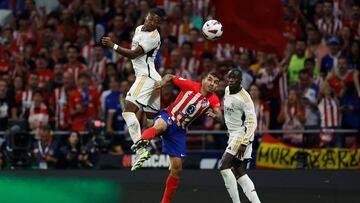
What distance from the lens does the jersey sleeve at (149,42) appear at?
1672 centimetres

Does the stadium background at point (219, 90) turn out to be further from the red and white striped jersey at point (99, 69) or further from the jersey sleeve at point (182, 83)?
the jersey sleeve at point (182, 83)

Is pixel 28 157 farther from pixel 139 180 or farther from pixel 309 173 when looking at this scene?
pixel 309 173

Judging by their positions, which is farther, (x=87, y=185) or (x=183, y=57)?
(x=183, y=57)

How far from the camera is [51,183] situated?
1778cm

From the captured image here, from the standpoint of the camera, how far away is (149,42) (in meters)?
16.7

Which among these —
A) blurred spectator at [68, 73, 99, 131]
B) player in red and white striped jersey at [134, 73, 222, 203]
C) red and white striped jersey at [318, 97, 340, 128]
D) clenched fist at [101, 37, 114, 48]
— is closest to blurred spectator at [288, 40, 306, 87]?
red and white striped jersey at [318, 97, 340, 128]

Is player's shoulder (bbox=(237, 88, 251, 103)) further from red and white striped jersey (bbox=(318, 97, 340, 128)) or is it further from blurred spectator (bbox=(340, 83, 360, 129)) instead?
blurred spectator (bbox=(340, 83, 360, 129))

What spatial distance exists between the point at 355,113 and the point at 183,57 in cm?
404

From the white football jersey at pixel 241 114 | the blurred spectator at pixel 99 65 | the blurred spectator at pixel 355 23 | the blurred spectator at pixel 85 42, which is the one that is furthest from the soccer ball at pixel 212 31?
the blurred spectator at pixel 85 42

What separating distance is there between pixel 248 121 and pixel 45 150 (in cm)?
698

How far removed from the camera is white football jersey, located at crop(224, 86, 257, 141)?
51.5 ft

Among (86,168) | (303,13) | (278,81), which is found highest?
(303,13)

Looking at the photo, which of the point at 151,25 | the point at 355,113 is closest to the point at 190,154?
the point at 355,113

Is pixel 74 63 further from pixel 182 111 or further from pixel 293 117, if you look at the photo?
pixel 182 111
